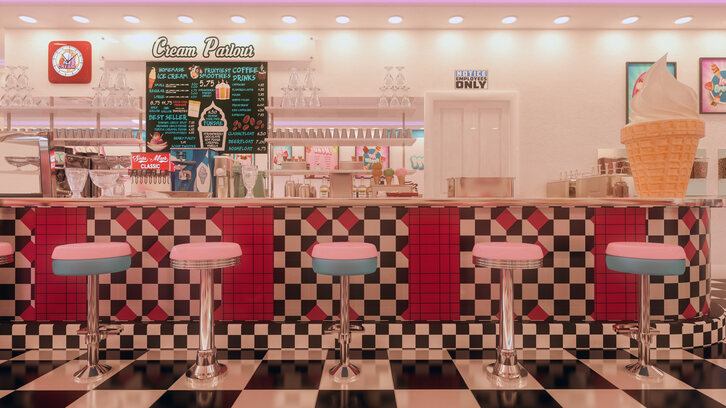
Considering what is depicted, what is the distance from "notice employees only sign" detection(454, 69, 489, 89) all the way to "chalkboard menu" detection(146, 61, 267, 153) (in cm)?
253

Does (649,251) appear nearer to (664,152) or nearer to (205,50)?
(664,152)

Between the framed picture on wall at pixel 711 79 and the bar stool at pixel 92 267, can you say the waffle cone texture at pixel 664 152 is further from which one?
the framed picture on wall at pixel 711 79

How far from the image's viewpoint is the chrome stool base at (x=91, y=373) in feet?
7.15

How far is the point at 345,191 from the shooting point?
4141mm

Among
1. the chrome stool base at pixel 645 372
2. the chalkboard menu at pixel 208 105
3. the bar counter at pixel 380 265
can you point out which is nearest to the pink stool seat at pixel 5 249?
the bar counter at pixel 380 265

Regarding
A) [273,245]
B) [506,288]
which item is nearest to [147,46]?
[273,245]

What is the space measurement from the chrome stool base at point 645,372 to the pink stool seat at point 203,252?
2.26 meters

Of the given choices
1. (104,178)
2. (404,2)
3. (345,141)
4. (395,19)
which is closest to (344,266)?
(104,178)

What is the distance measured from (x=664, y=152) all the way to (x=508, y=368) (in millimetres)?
1593

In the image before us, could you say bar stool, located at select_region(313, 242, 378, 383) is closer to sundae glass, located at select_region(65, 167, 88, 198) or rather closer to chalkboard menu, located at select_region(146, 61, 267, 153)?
sundae glass, located at select_region(65, 167, 88, 198)


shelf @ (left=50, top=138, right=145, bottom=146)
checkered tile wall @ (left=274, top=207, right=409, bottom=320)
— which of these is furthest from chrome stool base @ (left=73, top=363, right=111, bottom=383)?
shelf @ (left=50, top=138, right=145, bottom=146)

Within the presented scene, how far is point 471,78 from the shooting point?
5.35 meters

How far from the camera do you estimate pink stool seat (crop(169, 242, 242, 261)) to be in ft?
6.64

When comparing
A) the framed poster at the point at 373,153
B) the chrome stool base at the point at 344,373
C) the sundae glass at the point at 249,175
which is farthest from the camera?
the framed poster at the point at 373,153
